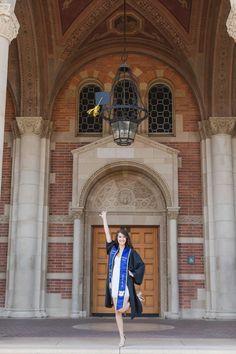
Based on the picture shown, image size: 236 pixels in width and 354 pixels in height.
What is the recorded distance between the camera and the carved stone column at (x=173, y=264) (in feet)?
40.9

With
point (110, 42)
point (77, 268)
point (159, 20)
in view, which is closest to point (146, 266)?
point (77, 268)

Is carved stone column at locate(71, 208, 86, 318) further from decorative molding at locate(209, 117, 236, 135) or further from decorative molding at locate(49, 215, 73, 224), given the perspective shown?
decorative molding at locate(209, 117, 236, 135)

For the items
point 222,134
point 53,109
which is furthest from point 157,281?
point 53,109

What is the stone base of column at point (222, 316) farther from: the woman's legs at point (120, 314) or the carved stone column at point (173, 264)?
the woman's legs at point (120, 314)

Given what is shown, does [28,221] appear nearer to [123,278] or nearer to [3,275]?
[3,275]

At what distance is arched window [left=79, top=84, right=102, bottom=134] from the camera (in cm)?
1389

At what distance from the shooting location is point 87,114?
14.0 m

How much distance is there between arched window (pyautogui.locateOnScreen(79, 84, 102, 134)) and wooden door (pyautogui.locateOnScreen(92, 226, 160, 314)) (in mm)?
2674

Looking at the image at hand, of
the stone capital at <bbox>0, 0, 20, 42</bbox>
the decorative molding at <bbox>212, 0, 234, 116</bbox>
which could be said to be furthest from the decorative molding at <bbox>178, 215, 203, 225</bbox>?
the stone capital at <bbox>0, 0, 20, 42</bbox>

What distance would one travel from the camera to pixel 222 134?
12977 mm

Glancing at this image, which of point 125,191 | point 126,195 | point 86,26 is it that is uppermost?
point 86,26

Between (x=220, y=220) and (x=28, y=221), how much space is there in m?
4.70

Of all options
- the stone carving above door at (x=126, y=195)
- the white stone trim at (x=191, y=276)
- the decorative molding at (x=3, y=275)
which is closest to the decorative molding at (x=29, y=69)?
the stone carving above door at (x=126, y=195)

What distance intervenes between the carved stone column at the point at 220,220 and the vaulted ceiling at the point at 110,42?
663 millimetres
